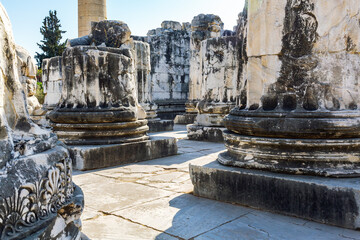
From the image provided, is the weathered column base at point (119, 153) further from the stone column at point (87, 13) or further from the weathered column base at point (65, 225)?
the stone column at point (87, 13)

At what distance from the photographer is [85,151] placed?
413 centimetres

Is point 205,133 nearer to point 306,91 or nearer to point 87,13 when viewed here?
point 306,91

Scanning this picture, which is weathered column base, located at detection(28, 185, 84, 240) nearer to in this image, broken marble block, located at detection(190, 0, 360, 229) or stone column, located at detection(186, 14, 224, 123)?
broken marble block, located at detection(190, 0, 360, 229)

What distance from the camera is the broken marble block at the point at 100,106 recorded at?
4.49 meters

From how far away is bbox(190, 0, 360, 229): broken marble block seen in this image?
8.16 ft

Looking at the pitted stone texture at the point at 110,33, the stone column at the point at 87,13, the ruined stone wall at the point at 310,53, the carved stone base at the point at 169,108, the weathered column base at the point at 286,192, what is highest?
the stone column at the point at 87,13

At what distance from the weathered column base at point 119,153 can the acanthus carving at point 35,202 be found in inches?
96.6

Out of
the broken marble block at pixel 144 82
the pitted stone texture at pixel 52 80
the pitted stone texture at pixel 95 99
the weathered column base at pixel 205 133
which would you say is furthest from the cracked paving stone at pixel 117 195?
the pitted stone texture at pixel 52 80

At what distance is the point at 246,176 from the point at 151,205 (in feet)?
2.73

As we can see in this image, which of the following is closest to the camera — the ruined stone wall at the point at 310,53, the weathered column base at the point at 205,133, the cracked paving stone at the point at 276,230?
the cracked paving stone at the point at 276,230

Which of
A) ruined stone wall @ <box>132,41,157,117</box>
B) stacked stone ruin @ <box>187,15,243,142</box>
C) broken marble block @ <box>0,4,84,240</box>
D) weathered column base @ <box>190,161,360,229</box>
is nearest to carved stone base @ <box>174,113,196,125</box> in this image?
ruined stone wall @ <box>132,41,157,117</box>

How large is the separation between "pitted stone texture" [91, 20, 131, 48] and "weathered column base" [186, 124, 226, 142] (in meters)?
2.56

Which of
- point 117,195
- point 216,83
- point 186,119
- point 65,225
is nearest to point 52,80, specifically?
point 186,119

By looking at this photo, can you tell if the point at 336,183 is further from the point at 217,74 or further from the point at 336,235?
the point at 217,74
